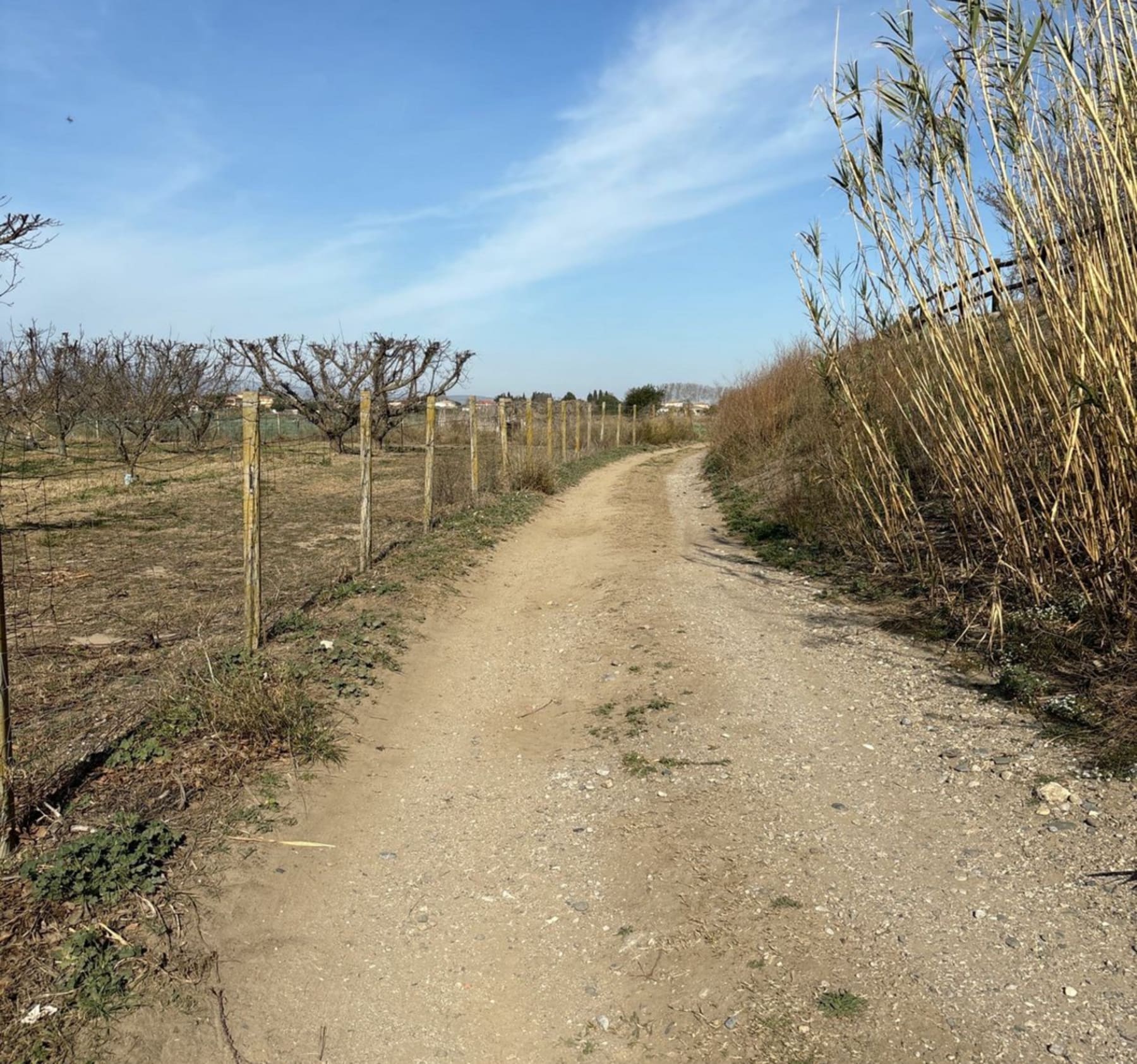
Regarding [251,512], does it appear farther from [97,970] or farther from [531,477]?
[531,477]

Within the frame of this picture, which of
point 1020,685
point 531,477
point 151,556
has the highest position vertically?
point 531,477

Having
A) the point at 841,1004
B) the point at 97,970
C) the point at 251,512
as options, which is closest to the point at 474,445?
the point at 251,512

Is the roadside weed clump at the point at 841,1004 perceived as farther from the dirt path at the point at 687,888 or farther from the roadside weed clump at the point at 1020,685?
the roadside weed clump at the point at 1020,685

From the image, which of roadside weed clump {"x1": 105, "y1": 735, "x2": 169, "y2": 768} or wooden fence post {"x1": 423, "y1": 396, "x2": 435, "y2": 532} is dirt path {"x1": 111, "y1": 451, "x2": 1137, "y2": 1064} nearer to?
roadside weed clump {"x1": 105, "y1": 735, "x2": 169, "y2": 768}

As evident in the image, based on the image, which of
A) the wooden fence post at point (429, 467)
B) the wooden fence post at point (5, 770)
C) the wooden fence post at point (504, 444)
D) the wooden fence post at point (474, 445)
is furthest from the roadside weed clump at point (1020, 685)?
the wooden fence post at point (504, 444)

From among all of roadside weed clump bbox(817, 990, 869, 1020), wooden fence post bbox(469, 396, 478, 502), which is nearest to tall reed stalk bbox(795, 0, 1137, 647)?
roadside weed clump bbox(817, 990, 869, 1020)

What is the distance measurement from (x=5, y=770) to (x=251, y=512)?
2.38 meters

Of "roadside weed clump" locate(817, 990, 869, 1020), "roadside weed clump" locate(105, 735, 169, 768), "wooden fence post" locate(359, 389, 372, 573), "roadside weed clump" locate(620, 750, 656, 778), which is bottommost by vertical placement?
"roadside weed clump" locate(817, 990, 869, 1020)

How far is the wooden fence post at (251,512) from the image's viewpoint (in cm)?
528

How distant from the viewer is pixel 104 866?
3162 mm

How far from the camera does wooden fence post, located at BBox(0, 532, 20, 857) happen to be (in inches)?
125

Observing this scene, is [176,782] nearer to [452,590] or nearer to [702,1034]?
[702,1034]

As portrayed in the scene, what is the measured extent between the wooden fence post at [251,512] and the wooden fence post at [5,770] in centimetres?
201

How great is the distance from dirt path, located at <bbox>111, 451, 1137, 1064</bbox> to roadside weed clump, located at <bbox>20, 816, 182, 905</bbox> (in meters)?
0.31
